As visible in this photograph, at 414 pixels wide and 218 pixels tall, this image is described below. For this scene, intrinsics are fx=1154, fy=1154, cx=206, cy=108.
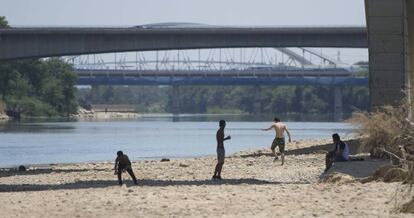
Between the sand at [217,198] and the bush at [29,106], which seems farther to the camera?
the bush at [29,106]

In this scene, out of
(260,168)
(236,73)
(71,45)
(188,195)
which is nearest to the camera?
(188,195)

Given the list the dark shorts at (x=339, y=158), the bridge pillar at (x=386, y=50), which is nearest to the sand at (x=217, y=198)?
the dark shorts at (x=339, y=158)

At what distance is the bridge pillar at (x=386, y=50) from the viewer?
101 feet

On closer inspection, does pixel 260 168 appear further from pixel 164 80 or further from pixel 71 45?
pixel 164 80

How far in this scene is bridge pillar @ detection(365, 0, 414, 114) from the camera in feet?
101

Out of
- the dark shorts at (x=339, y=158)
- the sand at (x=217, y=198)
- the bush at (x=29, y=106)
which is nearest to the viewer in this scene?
the sand at (x=217, y=198)

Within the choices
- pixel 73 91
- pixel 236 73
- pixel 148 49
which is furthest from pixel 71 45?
pixel 236 73

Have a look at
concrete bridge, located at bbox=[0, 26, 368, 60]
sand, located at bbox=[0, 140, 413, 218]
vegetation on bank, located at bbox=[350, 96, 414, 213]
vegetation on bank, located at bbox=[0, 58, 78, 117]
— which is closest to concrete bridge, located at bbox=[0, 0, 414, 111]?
concrete bridge, located at bbox=[0, 26, 368, 60]

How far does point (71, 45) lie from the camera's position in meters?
70.6

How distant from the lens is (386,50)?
31.7 meters

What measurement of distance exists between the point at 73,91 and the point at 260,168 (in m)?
125

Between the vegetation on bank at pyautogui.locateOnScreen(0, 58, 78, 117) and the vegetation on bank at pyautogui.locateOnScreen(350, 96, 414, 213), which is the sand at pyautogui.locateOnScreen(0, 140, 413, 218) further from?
the vegetation on bank at pyautogui.locateOnScreen(0, 58, 78, 117)

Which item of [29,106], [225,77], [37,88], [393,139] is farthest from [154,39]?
[225,77]

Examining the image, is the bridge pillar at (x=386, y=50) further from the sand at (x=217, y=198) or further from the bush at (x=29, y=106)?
the bush at (x=29, y=106)
